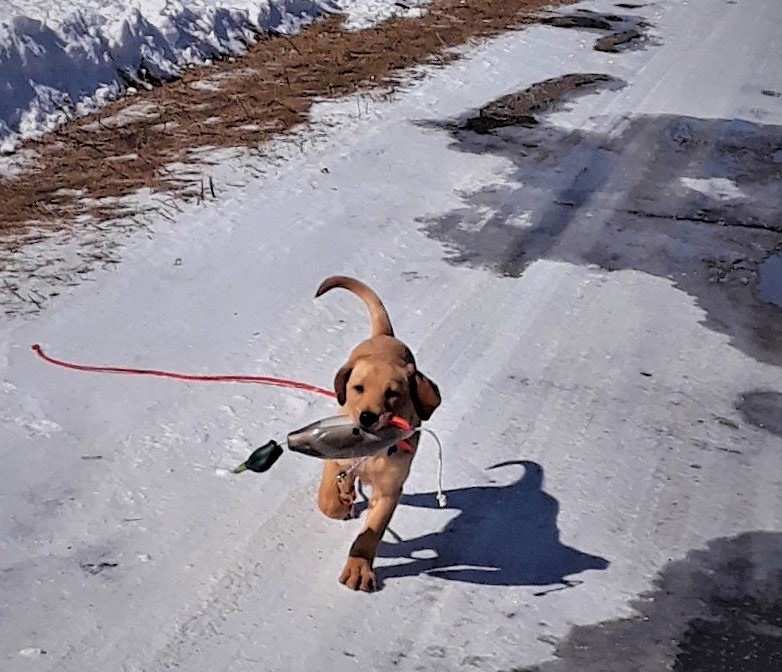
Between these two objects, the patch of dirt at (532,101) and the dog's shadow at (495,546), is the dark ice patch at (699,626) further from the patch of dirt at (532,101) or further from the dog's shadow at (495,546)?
the patch of dirt at (532,101)

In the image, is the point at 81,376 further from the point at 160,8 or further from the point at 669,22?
the point at 669,22

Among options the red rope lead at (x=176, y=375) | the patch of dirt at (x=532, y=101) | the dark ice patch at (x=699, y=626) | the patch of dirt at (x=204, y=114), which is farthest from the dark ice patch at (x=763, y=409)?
the patch of dirt at (x=532, y=101)

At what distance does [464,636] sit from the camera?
3701 mm

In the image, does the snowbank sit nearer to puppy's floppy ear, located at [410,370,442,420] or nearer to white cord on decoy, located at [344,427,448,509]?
white cord on decoy, located at [344,427,448,509]

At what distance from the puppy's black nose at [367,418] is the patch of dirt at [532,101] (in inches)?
197

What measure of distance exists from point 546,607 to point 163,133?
15.0 feet

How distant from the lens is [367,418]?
351cm

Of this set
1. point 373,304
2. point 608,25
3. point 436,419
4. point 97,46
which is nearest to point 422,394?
point 373,304

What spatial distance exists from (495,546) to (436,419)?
81 centimetres

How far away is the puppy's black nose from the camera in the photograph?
3.51 metres

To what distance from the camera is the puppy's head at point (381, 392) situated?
11.6ft

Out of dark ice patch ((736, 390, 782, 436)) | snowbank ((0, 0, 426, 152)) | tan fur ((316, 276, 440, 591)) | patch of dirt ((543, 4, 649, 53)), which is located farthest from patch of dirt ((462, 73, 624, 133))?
tan fur ((316, 276, 440, 591))

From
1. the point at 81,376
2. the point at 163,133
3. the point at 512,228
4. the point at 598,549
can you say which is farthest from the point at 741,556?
the point at 163,133

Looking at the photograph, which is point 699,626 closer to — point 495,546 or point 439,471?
point 495,546
